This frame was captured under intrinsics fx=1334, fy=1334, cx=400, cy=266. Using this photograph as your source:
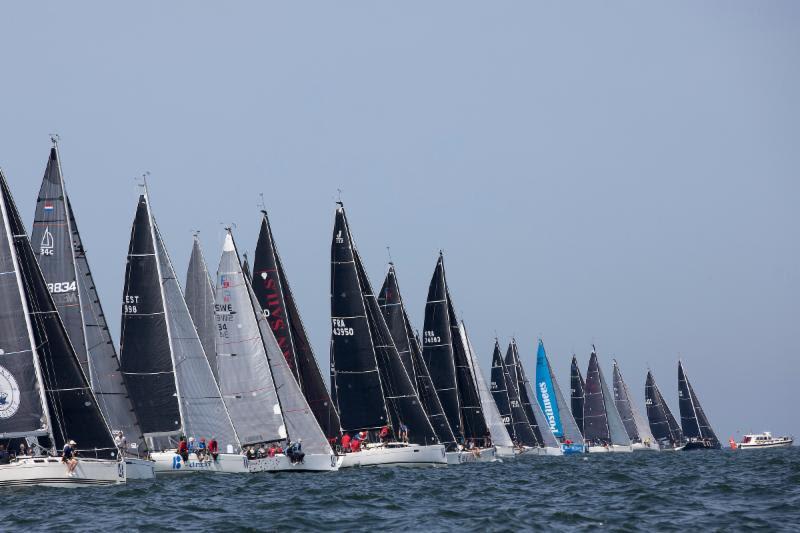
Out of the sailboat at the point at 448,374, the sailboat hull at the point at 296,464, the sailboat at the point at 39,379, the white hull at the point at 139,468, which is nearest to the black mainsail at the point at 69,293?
the white hull at the point at 139,468

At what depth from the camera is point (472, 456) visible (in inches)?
2682

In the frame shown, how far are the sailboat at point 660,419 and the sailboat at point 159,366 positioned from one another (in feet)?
292

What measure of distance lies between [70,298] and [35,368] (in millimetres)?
10639

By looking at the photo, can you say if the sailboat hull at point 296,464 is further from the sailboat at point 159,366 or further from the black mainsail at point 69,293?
the black mainsail at point 69,293

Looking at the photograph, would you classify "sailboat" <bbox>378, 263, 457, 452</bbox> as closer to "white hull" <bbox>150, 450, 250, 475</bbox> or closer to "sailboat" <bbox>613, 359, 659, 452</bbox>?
"white hull" <bbox>150, 450, 250, 475</bbox>

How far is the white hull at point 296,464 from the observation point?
168 ft

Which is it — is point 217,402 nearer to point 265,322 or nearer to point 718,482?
point 265,322

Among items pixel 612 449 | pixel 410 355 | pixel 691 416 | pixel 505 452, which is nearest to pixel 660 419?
pixel 691 416

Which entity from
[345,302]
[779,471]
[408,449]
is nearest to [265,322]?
[345,302]

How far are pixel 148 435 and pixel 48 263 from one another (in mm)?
7929

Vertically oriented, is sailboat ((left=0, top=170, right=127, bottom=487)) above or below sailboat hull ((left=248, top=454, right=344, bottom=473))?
above

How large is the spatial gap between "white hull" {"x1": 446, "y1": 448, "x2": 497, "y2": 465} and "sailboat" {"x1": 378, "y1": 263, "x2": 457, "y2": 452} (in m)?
0.74

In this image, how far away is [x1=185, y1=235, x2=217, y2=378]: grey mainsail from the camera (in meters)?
59.2

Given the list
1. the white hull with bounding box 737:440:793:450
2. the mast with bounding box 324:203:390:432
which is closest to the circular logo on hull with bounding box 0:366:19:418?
the mast with bounding box 324:203:390:432
